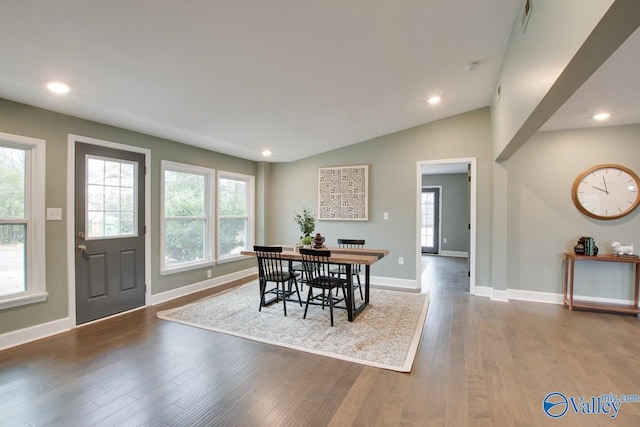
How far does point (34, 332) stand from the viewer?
2.83 meters

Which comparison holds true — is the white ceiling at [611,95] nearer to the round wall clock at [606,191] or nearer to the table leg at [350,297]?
the round wall clock at [606,191]

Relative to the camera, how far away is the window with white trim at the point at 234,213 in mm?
5090

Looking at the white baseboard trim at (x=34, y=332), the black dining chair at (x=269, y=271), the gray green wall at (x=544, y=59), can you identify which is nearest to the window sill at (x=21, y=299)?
the white baseboard trim at (x=34, y=332)

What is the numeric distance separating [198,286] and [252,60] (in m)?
3.46

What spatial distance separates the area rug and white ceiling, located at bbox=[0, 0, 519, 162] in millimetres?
2317

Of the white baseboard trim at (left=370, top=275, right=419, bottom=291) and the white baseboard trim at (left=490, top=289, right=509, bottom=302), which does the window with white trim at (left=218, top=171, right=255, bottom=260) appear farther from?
the white baseboard trim at (left=490, top=289, right=509, bottom=302)

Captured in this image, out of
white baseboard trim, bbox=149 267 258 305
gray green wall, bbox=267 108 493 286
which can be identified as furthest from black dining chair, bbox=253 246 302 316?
gray green wall, bbox=267 108 493 286

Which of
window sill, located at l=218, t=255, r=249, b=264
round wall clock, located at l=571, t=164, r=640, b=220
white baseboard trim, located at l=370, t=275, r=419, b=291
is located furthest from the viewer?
window sill, located at l=218, t=255, r=249, b=264

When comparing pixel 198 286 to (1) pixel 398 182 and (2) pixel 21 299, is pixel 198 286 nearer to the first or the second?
(2) pixel 21 299

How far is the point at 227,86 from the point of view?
9.24 ft

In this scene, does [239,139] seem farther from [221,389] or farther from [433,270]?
[433,270]

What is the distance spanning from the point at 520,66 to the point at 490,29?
1.45ft

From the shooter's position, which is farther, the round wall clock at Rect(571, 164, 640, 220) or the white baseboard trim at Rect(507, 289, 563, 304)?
the white baseboard trim at Rect(507, 289, 563, 304)

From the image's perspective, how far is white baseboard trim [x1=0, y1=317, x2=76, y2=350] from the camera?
267cm
